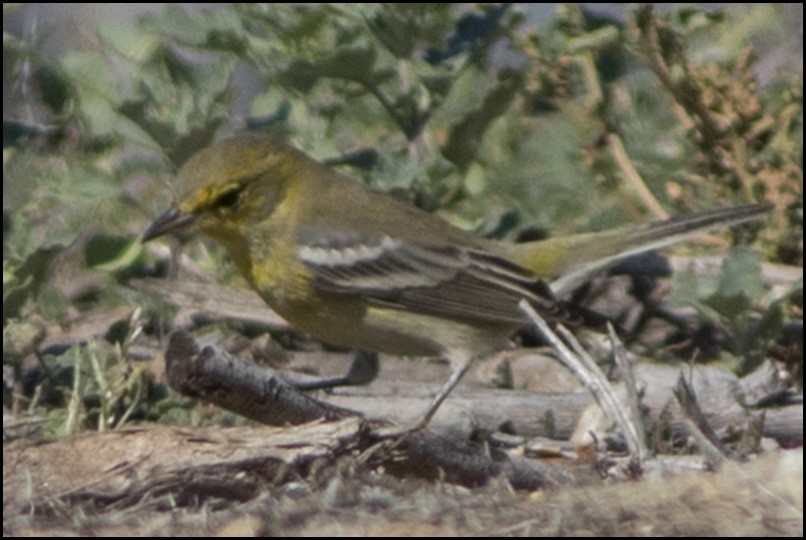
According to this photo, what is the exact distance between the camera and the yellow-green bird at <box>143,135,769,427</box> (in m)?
6.54

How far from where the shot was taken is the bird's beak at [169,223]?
637 centimetres

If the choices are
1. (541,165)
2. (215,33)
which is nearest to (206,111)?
(215,33)

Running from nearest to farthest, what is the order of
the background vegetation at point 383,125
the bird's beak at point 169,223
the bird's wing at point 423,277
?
the bird's beak at point 169,223 → the bird's wing at point 423,277 → the background vegetation at point 383,125

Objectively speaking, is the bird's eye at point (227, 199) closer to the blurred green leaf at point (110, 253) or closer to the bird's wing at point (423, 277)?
the bird's wing at point (423, 277)

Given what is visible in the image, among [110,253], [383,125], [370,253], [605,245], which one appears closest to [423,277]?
[370,253]

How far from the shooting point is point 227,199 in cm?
662

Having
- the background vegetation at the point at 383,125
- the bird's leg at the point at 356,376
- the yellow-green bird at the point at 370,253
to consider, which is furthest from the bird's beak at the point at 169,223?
the bird's leg at the point at 356,376

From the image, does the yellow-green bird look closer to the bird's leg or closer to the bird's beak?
the bird's beak

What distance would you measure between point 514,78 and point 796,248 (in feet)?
4.95

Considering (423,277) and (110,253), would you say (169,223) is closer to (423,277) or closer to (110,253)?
(110,253)

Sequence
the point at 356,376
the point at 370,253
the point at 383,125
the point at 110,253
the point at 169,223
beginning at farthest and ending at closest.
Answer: the point at 383,125, the point at 110,253, the point at 370,253, the point at 356,376, the point at 169,223

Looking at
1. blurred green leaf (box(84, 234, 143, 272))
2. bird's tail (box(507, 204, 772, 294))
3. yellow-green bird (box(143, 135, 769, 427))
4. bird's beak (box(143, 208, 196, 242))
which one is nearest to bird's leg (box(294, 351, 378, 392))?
yellow-green bird (box(143, 135, 769, 427))

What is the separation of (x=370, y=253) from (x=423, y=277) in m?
0.25

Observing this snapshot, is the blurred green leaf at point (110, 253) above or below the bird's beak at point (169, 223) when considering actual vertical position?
below
